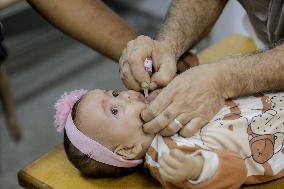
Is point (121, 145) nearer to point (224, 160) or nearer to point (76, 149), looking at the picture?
point (76, 149)

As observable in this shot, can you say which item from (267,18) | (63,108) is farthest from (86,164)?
(267,18)

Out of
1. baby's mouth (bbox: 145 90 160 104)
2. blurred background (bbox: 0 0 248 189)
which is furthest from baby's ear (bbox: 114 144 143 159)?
blurred background (bbox: 0 0 248 189)

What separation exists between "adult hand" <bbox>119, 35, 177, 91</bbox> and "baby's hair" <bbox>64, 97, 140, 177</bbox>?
16 centimetres

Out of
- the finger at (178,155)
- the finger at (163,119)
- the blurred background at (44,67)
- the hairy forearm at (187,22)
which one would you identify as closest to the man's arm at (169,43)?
the hairy forearm at (187,22)

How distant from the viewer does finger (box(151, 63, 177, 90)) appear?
4.42ft

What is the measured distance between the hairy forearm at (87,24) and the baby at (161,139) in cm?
35

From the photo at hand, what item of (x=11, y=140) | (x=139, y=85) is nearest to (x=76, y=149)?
(x=139, y=85)

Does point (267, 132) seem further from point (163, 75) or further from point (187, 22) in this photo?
point (187, 22)

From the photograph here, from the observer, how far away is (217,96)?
4.26ft

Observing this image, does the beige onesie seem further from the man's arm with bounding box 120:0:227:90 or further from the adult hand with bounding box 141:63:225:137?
the man's arm with bounding box 120:0:227:90

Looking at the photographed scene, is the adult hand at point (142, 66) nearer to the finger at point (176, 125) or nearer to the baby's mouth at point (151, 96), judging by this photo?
→ the baby's mouth at point (151, 96)

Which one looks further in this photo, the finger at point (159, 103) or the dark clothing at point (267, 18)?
the dark clothing at point (267, 18)

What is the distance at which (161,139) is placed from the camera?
4.25 feet

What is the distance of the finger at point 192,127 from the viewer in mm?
1259
